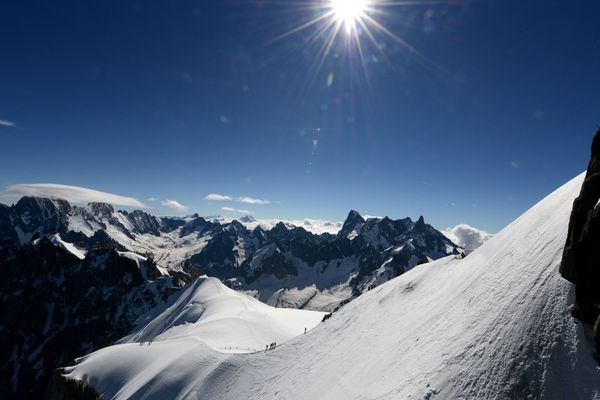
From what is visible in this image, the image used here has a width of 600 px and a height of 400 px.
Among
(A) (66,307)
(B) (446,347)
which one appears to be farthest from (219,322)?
(A) (66,307)

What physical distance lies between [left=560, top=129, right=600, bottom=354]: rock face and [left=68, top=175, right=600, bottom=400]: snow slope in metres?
0.64

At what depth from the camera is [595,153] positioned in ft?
67.7

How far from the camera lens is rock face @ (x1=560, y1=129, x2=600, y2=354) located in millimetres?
16203

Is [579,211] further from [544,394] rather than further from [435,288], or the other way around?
[435,288]

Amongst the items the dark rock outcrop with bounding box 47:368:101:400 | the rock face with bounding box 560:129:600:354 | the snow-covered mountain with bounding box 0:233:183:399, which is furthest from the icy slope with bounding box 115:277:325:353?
the rock face with bounding box 560:129:600:354

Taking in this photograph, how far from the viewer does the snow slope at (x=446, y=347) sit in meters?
16.1

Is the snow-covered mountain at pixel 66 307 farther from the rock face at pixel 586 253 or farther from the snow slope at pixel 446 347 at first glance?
the rock face at pixel 586 253

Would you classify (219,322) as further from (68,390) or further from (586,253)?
(586,253)

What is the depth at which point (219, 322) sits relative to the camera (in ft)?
262

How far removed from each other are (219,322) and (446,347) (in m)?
70.1

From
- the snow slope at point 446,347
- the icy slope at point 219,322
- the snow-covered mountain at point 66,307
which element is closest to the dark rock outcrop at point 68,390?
the snow slope at point 446,347

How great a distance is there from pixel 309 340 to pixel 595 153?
117ft

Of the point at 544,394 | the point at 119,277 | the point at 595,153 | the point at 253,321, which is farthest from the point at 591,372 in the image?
the point at 119,277

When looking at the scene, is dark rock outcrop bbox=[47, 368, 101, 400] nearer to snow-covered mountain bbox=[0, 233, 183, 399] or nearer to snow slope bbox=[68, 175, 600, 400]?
snow slope bbox=[68, 175, 600, 400]
